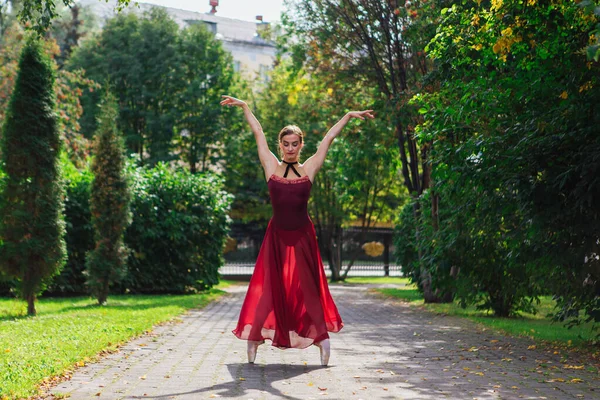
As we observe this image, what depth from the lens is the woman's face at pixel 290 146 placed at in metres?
8.54

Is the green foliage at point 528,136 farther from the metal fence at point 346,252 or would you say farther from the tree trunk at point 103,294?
the metal fence at point 346,252

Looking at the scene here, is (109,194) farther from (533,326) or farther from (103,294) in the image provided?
(533,326)

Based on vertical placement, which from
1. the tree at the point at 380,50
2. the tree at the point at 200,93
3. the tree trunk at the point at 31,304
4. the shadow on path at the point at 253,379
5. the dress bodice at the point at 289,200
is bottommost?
the shadow on path at the point at 253,379

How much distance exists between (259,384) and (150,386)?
0.92 metres

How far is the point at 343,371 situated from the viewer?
8039 mm

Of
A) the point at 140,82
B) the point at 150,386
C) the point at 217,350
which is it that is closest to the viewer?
the point at 150,386

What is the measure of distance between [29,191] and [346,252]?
1190 inches

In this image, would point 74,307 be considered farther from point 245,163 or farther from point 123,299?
point 245,163

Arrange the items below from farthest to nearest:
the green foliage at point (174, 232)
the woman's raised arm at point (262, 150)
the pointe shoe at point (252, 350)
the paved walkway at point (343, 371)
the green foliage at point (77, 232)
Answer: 1. the green foliage at point (174, 232)
2. the green foliage at point (77, 232)
3. the woman's raised arm at point (262, 150)
4. the pointe shoe at point (252, 350)
5. the paved walkway at point (343, 371)

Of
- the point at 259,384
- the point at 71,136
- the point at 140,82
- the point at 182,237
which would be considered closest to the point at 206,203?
the point at 182,237

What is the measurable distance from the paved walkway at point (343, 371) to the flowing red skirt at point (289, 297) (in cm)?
34

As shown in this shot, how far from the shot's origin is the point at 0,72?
30578mm

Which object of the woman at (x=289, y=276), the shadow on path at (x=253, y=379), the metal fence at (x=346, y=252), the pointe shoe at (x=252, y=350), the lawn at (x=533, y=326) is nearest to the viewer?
the shadow on path at (x=253, y=379)

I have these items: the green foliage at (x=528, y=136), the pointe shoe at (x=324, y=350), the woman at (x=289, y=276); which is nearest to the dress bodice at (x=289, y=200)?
the woman at (x=289, y=276)
